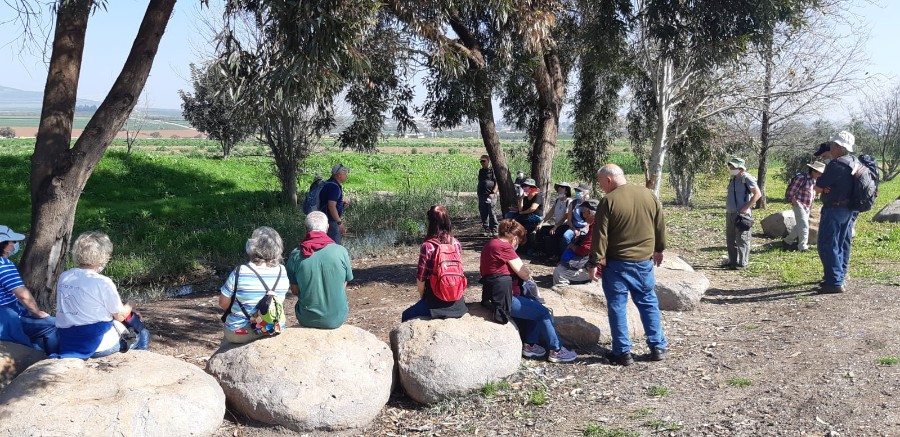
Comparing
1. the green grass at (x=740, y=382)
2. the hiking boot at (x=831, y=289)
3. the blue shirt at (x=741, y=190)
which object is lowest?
the green grass at (x=740, y=382)

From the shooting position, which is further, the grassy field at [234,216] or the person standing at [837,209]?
the grassy field at [234,216]

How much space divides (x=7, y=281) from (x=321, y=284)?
2263 millimetres

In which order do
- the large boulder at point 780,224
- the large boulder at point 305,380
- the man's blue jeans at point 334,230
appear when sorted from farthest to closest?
the large boulder at point 780,224, the man's blue jeans at point 334,230, the large boulder at point 305,380

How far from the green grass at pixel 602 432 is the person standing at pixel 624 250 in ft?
4.37

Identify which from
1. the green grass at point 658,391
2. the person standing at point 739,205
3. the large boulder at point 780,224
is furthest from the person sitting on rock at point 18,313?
the large boulder at point 780,224

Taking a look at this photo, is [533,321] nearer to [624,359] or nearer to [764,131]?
[624,359]

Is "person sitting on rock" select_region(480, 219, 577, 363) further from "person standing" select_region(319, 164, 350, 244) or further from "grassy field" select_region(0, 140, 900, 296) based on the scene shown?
"grassy field" select_region(0, 140, 900, 296)

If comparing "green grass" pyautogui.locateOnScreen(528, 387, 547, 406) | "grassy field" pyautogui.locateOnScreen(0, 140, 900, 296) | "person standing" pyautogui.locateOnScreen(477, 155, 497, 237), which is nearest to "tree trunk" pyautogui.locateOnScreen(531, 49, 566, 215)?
"person standing" pyautogui.locateOnScreen(477, 155, 497, 237)

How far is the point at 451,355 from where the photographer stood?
5598 millimetres

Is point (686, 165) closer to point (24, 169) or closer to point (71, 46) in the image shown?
point (71, 46)

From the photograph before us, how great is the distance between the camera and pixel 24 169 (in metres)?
23.9

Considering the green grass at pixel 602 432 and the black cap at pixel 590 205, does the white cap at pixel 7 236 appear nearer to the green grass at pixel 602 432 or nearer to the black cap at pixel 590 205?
the green grass at pixel 602 432

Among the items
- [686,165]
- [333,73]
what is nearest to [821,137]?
[686,165]

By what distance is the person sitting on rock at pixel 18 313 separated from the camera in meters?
5.28
